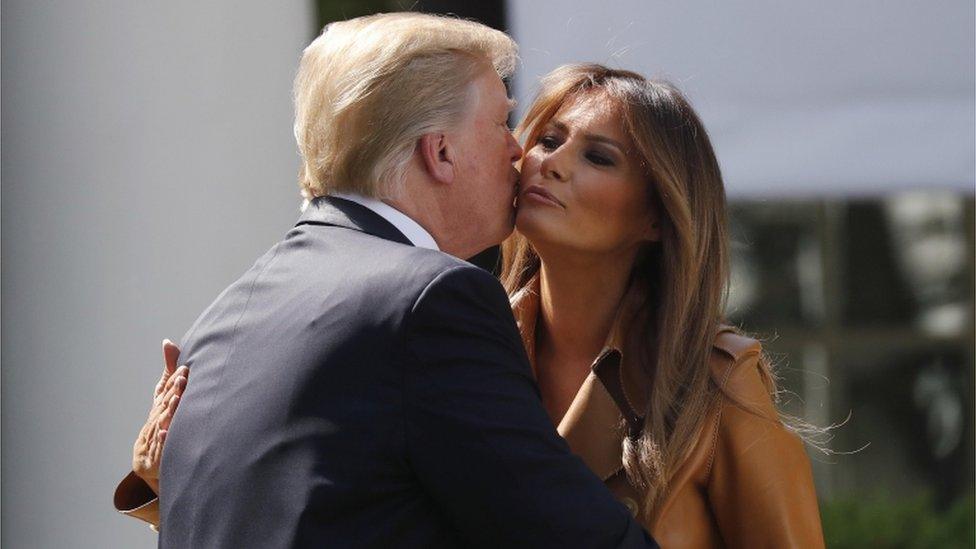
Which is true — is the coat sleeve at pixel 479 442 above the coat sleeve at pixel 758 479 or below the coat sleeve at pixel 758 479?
above

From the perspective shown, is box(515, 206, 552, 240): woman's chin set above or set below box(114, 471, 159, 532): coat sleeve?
above

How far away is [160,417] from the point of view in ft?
7.34

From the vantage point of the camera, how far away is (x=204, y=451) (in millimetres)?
1966

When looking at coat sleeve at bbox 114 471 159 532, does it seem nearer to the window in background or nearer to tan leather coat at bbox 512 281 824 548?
tan leather coat at bbox 512 281 824 548

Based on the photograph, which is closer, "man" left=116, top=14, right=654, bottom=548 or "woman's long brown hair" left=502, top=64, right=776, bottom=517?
"man" left=116, top=14, right=654, bottom=548

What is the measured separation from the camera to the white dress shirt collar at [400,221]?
2041mm

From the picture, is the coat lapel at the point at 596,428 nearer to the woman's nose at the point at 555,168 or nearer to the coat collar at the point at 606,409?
the coat collar at the point at 606,409

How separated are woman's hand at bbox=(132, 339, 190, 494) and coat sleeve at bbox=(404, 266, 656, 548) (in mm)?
505

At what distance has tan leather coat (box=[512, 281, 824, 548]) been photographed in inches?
93.4

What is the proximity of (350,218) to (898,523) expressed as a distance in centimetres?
303

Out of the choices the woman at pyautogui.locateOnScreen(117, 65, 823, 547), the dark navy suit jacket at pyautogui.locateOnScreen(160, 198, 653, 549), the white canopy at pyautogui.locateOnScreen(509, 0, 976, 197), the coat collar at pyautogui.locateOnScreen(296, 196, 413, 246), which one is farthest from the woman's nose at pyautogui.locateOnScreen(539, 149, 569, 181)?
the white canopy at pyautogui.locateOnScreen(509, 0, 976, 197)

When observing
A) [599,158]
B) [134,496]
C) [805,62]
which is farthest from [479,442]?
[805,62]

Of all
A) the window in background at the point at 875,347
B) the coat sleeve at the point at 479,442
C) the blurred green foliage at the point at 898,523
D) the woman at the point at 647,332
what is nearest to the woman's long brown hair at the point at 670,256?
the woman at the point at 647,332

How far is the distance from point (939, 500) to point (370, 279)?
3.11 m
